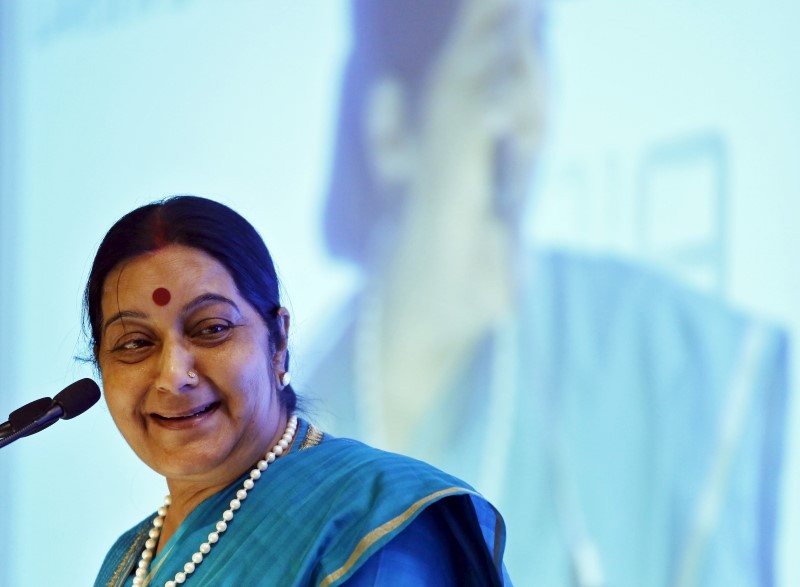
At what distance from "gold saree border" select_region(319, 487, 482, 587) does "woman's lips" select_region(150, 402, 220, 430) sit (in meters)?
0.29

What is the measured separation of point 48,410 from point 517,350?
5.48 ft

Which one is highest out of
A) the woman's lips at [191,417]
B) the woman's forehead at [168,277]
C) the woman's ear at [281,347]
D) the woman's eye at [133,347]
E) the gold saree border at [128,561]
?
the woman's forehead at [168,277]

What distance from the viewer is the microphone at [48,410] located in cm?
132

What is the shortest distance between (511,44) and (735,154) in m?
0.69

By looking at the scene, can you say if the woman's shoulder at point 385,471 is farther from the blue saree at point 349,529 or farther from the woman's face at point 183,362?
the woman's face at point 183,362

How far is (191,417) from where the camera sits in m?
1.47

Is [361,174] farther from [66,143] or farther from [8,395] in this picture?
[8,395]

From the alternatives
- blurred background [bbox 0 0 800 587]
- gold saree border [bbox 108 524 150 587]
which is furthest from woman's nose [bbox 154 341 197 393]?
blurred background [bbox 0 0 800 587]

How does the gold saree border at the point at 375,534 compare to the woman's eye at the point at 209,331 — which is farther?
the woman's eye at the point at 209,331

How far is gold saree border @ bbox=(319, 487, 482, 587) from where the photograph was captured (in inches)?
52.0

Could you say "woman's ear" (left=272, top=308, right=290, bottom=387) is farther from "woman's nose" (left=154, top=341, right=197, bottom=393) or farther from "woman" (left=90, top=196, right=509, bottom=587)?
"woman's nose" (left=154, top=341, right=197, bottom=393)

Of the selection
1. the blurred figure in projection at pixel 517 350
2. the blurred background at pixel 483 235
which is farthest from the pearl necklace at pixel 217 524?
the blurred figure in projection at pixel 517 350

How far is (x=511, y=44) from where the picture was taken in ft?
9.44

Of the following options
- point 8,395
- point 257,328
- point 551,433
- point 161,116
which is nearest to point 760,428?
point 551,433
